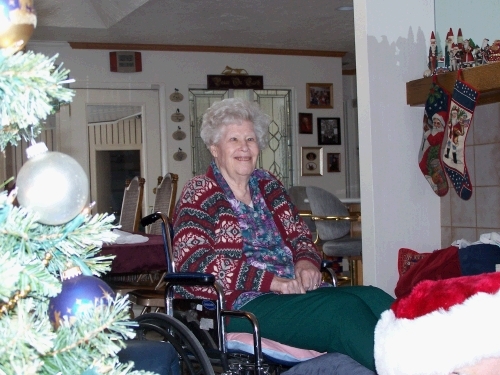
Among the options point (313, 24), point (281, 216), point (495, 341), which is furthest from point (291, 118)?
point (495, 341)

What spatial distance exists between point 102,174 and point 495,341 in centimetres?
690

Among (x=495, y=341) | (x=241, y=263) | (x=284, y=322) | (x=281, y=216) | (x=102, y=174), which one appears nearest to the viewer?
(x=495, y=341)

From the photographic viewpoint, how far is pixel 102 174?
7.71 m

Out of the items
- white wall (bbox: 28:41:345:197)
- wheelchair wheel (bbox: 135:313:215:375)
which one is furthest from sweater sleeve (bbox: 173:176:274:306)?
white wall (bbox: 28:41:345:197)

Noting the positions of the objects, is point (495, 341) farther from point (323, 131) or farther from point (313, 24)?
point (323, 131)

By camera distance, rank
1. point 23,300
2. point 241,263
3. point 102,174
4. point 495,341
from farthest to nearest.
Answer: point 102,174
point 241,263
point 495,341
point 23,300

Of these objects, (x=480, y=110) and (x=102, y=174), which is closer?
(x=480, y=110)

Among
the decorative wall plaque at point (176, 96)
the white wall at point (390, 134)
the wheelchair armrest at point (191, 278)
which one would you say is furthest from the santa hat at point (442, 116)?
the decorative wall plaque at point (176, 96)

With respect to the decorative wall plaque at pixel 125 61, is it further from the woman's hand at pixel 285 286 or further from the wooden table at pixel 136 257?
the woman's hand at pixel 285 286

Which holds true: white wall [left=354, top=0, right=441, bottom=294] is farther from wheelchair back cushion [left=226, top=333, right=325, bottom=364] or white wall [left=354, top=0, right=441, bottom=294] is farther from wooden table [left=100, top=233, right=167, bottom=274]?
wheelchair back cushion [left=226, top=333, right=325, bottom=364]

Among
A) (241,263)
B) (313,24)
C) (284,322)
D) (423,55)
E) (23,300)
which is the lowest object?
(284,322)

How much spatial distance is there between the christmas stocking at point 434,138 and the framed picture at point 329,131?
5179 millimetres

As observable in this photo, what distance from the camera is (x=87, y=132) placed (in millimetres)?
7637

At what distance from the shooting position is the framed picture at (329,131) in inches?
330
